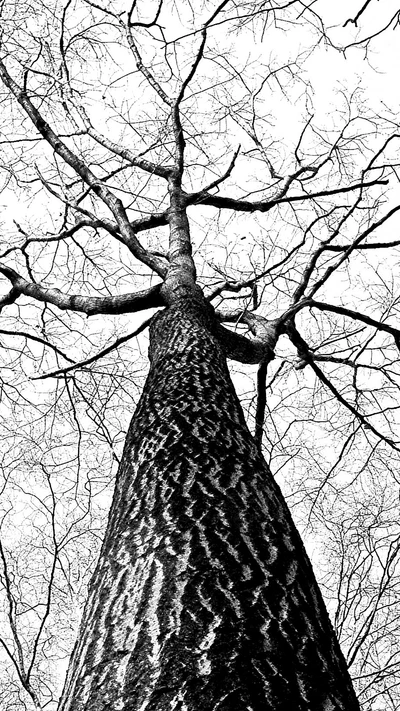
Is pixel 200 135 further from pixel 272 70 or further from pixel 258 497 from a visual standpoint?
pixel 258 497

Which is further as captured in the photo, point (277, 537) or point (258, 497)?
point (258, 497)

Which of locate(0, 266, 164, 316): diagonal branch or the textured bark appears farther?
locate(0, 266, 164, 316): diagonal branch

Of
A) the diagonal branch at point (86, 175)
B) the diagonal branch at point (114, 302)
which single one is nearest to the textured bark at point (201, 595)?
the diagonal branch at point (114, 302)

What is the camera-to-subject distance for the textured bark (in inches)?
43.3

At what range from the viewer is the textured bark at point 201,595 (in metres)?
1.10

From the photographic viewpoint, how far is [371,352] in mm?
4660

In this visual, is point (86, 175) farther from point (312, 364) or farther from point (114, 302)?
point (312, 364)

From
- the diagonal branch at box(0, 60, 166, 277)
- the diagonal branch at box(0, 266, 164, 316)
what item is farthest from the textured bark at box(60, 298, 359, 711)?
the diagonal branch at box(0, 60, 166, 277)

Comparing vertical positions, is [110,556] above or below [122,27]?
below

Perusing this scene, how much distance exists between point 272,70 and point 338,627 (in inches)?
147

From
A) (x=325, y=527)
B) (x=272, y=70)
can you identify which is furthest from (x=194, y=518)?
(x=272, y=70)

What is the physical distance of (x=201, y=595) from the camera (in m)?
1.30

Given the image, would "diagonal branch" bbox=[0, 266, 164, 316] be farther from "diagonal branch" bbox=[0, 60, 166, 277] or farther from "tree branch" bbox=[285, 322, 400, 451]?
"tree branch" bbox=[285, 322, 400, 451]

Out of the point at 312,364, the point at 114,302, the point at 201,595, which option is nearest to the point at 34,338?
the point at 114,302
